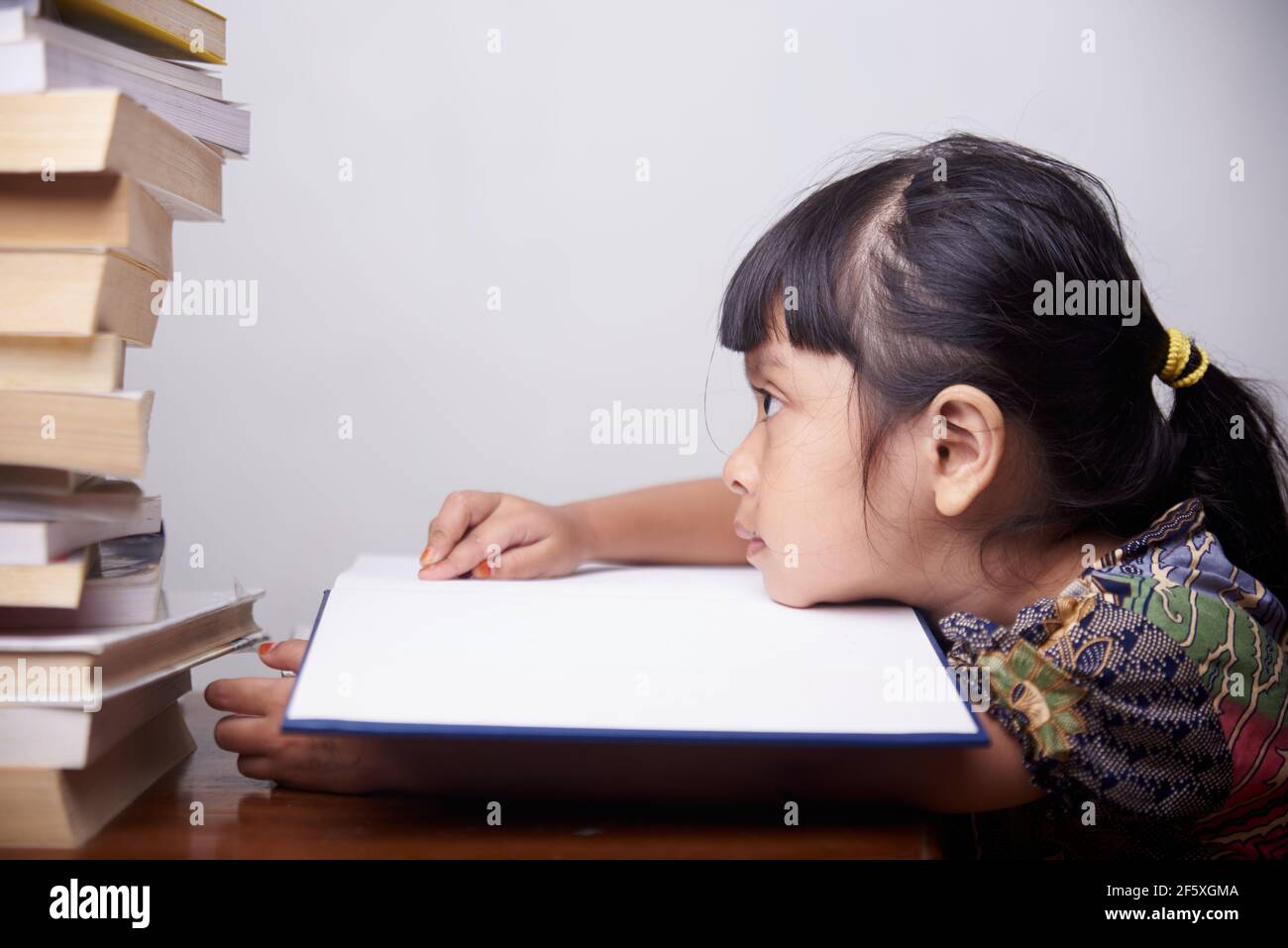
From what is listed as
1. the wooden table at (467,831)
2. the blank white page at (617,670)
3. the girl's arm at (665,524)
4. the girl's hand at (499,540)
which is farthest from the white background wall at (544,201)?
the wooden table at (467,831)

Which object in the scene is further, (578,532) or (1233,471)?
(578,532)

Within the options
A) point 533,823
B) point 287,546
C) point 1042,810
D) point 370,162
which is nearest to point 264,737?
point 533,823

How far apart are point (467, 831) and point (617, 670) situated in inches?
5.0

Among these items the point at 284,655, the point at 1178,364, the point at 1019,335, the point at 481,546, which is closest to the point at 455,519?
the point at 481,546

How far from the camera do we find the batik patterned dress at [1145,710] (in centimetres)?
69

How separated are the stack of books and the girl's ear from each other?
0.60m

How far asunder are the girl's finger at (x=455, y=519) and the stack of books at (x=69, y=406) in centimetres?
32

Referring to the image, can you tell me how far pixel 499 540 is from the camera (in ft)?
3.40

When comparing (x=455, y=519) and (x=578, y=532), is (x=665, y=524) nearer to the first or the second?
(x=578, y=532)

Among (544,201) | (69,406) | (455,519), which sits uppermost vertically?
(544,201)

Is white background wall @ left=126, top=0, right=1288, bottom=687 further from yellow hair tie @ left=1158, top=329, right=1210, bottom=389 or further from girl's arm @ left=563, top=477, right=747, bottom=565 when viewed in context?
yellow hair tie @ left=1158, top=329, right=1210, bottom=389

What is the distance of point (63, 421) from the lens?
608 mm

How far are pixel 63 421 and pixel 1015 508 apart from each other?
2.41ft

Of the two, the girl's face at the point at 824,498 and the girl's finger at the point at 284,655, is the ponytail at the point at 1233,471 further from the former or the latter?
the girl's finger at the point at 284,655
